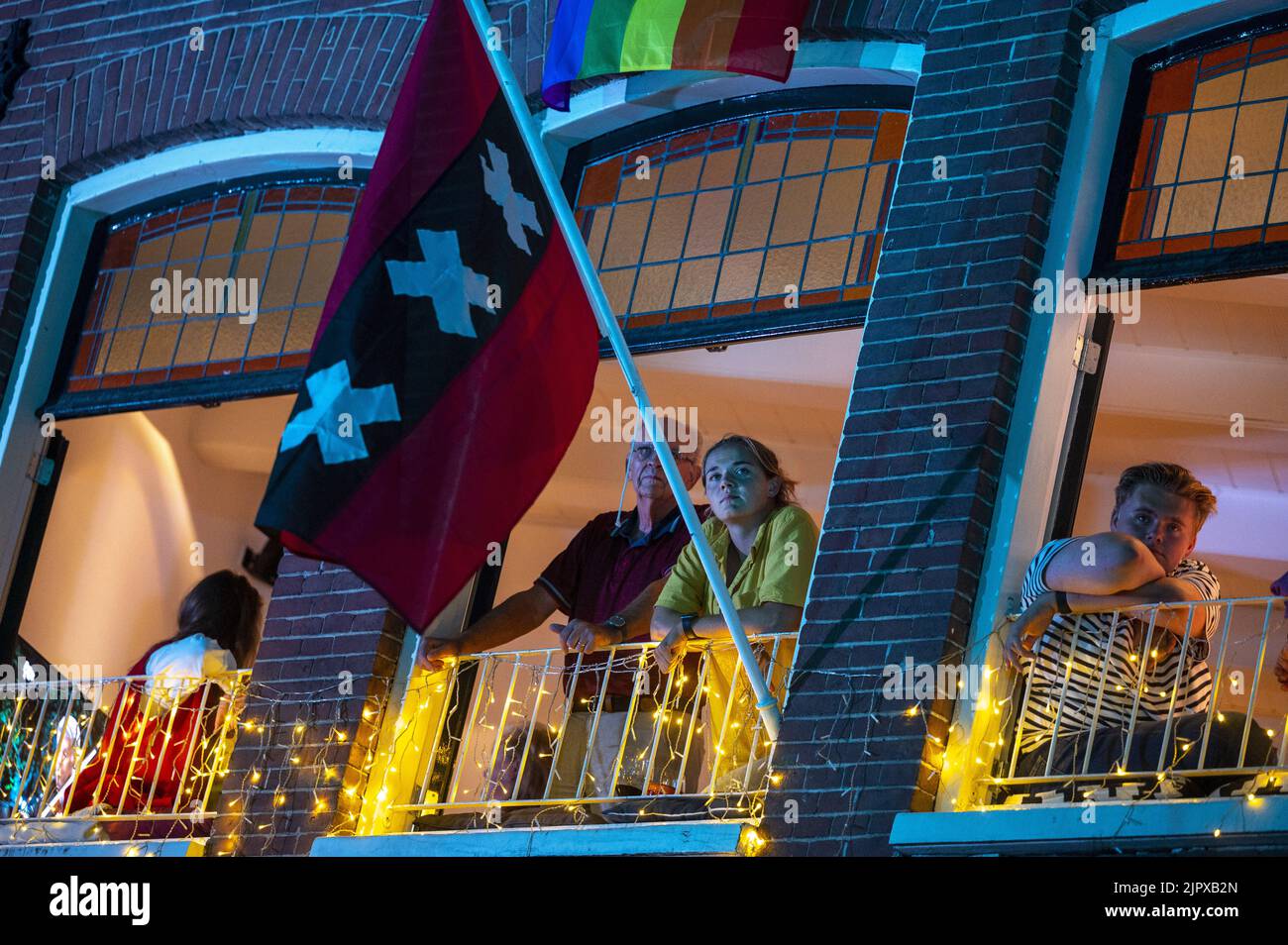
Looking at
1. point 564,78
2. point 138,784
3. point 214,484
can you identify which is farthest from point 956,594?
point 214,484

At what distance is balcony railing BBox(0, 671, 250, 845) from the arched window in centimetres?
137

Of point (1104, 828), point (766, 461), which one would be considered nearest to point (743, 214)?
point (766, 461)

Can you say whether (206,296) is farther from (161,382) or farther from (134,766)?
(134,766)

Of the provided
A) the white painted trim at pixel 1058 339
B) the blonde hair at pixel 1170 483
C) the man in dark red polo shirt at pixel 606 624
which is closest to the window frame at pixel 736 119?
the man in dark red polo shirt at pixel 606 624

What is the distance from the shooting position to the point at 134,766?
841cm

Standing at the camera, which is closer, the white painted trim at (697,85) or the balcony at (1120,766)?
the balcony at (1120,766)

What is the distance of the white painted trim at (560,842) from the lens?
6609mm

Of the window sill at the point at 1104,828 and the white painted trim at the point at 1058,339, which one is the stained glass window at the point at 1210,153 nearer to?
the white painted trim at the point at 1058,339

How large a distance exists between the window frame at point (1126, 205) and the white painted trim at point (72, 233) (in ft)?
11.6

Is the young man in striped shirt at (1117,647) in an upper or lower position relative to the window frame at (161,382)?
lower

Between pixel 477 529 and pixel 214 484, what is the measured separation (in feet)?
21.8
